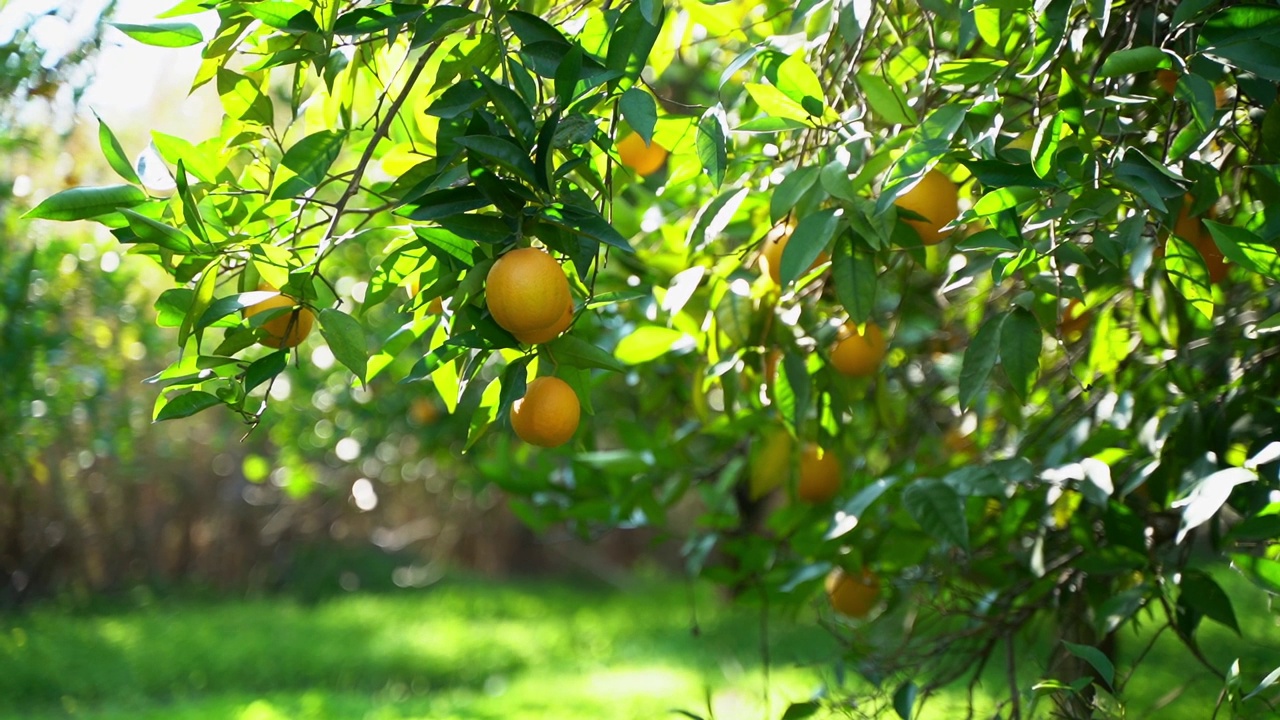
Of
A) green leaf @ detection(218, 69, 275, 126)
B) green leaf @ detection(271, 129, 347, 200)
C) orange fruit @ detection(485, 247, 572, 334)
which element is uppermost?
green leaf @ detection(218, 69, 275, 126)

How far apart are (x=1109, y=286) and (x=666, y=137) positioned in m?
0.59

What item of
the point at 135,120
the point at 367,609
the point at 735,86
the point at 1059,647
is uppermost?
the point at 735,86

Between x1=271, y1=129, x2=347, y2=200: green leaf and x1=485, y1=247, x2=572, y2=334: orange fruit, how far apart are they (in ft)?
0.74

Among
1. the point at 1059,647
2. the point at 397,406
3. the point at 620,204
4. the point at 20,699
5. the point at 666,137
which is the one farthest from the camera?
the point at 397,406

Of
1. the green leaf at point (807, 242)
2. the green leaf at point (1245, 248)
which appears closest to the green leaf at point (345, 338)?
the green leaf at point (807, 242)

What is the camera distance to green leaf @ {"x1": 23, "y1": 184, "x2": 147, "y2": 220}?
822 mm

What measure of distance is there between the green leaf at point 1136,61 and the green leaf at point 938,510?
1.47 ft

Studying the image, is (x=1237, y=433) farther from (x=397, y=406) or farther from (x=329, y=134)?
(x=397, y=406)

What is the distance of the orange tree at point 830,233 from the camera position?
2.84ft

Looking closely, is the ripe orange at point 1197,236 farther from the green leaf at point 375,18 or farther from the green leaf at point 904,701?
the green leaf at point 375,18

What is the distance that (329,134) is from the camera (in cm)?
100

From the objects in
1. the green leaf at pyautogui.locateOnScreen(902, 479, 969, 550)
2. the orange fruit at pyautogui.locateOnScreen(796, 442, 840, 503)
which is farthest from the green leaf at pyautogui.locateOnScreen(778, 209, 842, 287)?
the orange fruit at pyautogui.locateOnScreen(796, 442, 840, 503)

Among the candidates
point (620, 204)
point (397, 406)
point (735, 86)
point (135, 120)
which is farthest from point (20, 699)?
point (135, 120)

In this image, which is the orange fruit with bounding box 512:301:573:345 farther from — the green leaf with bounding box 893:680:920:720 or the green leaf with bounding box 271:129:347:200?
the green leaf with bounding box 893:680:920:720
